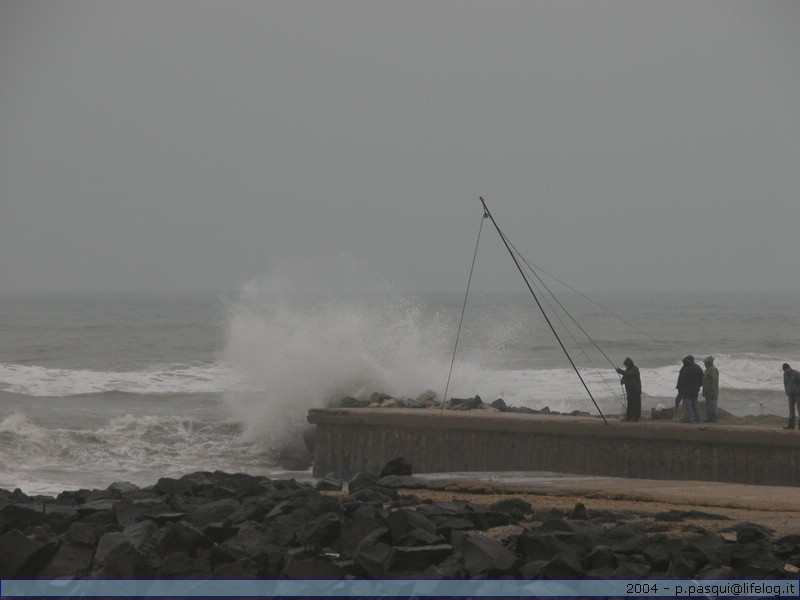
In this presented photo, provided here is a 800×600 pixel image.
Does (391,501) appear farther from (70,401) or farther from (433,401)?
(70,401)

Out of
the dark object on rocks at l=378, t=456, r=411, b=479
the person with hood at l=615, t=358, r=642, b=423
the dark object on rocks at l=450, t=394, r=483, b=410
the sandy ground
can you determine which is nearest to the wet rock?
the sandy ground

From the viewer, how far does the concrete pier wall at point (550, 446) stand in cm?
1266

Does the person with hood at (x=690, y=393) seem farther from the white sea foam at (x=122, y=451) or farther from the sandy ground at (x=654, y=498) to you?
the white sea foam at (x=122, y=451)

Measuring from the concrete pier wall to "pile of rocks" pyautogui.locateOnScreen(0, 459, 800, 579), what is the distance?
190 inches

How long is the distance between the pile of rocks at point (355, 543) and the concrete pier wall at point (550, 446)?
484 centimetres

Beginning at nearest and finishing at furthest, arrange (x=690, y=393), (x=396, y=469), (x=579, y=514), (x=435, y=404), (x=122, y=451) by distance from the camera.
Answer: (x=579, y=514) < (x=396, y=469) < (x=690, y=393) < (x=435, y=404) < (x=122, y=451)

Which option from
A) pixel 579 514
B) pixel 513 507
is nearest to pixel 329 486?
pixel 513 507

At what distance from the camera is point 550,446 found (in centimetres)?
1373

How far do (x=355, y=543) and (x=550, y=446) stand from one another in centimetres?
686

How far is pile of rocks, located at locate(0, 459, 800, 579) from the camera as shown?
6488 millimetres

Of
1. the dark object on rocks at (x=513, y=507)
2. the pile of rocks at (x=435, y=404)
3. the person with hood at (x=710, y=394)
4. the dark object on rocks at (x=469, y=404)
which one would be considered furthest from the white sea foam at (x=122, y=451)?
the dark object on rocks at (x=513, y=507)

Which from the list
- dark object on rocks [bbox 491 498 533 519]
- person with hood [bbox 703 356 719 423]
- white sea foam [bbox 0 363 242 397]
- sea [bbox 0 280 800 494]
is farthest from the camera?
white sea foam [bbox 0 363 242 397]

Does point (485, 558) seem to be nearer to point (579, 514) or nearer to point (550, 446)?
point (579, 514)

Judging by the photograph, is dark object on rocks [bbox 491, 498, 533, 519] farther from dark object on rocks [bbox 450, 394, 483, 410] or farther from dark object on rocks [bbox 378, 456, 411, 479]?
dark object on rocks [bbox 450, 394, 483, 410]
